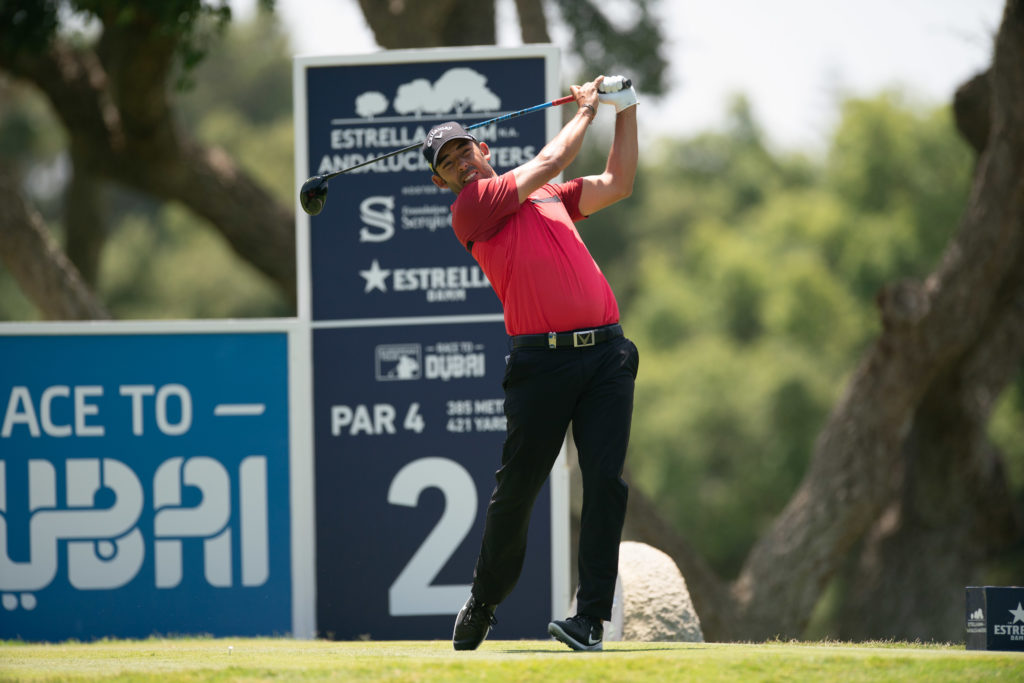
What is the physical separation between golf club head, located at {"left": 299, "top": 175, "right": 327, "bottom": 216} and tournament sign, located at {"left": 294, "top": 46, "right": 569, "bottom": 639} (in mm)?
979

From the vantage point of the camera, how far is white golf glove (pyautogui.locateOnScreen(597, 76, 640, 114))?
4.89 m

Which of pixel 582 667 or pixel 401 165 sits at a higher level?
pixel 401 165

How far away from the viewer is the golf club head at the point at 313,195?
5.71 m

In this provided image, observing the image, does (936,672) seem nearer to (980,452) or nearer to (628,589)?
(628,589)

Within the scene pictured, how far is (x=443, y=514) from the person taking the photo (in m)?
6.65

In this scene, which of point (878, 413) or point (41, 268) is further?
point (878, 413)

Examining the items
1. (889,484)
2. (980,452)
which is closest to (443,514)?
(889,484)

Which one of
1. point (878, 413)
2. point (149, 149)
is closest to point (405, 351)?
point (878, 413)

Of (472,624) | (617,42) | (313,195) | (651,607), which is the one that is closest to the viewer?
(472,624)

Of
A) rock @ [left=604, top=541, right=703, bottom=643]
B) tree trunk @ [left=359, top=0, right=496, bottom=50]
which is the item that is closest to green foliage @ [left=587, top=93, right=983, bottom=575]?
tree trunk @ [left=359, top=0, right=496, bottom=50]

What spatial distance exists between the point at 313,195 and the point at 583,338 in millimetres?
1750

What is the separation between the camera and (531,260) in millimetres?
4684

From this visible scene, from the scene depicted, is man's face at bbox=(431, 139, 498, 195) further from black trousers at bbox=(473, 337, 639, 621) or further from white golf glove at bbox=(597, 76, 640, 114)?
black trousers at bbox=(473, 337, 639, 621)

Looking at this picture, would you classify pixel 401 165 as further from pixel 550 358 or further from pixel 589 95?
pixel 550 358
